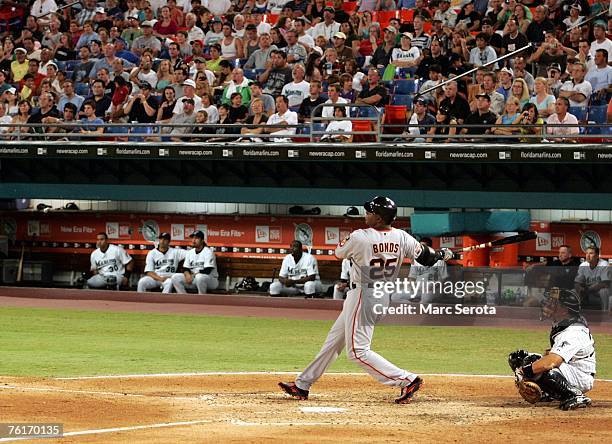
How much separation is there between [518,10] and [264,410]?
38.6ft

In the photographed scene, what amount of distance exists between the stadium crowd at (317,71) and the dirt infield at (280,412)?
24.3ft

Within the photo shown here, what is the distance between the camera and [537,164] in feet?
57.9

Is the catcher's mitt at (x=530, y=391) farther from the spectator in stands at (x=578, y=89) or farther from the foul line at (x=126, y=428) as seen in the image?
the spectator in stands at (x=578, y=89)

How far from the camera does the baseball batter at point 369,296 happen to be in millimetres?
9398

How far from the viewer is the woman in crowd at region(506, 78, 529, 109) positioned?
56.4 ft

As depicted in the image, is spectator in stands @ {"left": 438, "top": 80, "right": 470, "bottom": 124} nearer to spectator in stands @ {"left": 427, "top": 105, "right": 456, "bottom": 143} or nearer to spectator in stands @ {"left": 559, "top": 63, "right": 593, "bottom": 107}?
spectator in stands @ {"left": 427, "top": 105, "right": 456, "bottom": 143}

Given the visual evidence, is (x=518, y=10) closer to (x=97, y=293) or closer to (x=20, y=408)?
(x=97, y=293)

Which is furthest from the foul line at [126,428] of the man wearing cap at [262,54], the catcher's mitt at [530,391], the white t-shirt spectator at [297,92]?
the man wearing cap at [262,54]

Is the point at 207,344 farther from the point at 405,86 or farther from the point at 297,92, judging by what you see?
the point at 405,86

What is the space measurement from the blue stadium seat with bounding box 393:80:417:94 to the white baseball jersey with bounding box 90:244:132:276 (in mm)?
5988

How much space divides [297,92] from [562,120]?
4.70 metres

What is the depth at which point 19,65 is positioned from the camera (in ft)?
76.4

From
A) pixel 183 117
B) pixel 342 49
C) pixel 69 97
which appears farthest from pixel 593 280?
pixel 69 97

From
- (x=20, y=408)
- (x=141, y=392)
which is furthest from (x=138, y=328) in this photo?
(x=20, y=408)
